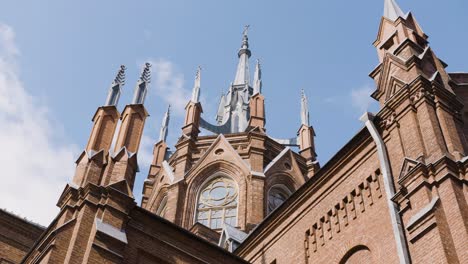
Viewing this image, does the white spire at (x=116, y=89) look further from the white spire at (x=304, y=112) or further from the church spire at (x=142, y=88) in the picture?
the white spire at (x=304, y=112)

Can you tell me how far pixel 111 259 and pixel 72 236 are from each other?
1.09m

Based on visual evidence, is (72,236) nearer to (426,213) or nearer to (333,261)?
(333,261)

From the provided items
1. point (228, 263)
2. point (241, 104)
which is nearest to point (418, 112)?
point (228, 263)

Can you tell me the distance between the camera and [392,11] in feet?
60.6

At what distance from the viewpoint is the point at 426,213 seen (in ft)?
40.4

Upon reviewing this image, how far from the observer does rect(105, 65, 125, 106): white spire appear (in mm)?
17475

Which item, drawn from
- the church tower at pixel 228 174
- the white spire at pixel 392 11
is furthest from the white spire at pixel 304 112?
the white spire at pixel 392 11

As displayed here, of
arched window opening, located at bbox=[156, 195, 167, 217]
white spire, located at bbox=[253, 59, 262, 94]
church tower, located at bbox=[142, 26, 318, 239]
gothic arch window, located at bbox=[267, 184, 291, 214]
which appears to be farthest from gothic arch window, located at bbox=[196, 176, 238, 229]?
white spire, located at bbox=[253, 59, 262, 94]

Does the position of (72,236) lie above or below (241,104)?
below

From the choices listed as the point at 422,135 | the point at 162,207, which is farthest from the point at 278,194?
the point at 422,135

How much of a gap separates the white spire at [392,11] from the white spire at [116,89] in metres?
8.29

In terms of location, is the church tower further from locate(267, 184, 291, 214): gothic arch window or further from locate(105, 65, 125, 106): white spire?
locate(105, 65, 125, 106): white spire

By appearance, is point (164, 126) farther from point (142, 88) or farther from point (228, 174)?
point (142, 88)

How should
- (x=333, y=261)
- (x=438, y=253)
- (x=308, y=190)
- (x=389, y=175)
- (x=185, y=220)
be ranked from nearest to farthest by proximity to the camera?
1. (x=438, y=253)
2. (x=389, y=175)
3. (x=333, y=261)
4. (x=308, y=190)
5. (x=185, y=220)
